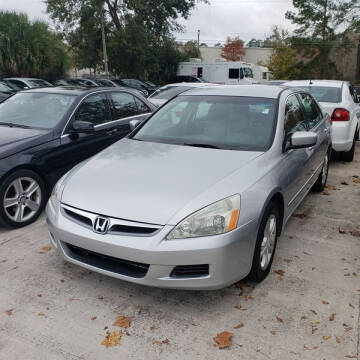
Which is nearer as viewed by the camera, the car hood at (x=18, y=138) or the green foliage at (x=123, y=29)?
the car hood at (x=18, y=138)

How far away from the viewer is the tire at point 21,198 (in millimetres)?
4285

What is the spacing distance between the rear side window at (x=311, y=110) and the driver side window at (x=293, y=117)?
0.95ft

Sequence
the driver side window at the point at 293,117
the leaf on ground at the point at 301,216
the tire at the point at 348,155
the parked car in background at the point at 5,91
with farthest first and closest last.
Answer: the parked car in background at the point at 5,91, the tire at the point at 348,155, the leaf on ground at the point at 301,216, the driver side window at the point at 293,117

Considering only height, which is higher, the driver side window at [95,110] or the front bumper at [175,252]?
the driver side window at [95,110]

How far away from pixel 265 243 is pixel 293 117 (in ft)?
5.37

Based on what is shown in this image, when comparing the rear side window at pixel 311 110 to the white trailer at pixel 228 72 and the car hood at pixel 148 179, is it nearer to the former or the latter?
the car hood at pixel 148 179

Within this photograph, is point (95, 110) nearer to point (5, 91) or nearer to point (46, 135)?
point (46, 135)

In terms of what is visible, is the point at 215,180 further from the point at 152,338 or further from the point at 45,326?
the point at 45,326

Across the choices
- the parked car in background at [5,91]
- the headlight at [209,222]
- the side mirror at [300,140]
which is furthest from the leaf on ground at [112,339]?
the parked car in background at [5,91]

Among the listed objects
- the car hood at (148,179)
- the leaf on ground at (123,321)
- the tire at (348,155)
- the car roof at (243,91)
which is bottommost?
the leaf on ground at (123,321)

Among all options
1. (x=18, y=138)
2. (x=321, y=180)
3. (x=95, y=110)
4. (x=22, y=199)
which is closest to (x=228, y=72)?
(x=321, y=180)

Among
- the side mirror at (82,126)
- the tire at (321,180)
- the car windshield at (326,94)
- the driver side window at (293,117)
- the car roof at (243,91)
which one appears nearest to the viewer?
the driver side window at (293,117)

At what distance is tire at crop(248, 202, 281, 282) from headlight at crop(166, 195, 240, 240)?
1.18 ft

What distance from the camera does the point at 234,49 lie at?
61750mm
